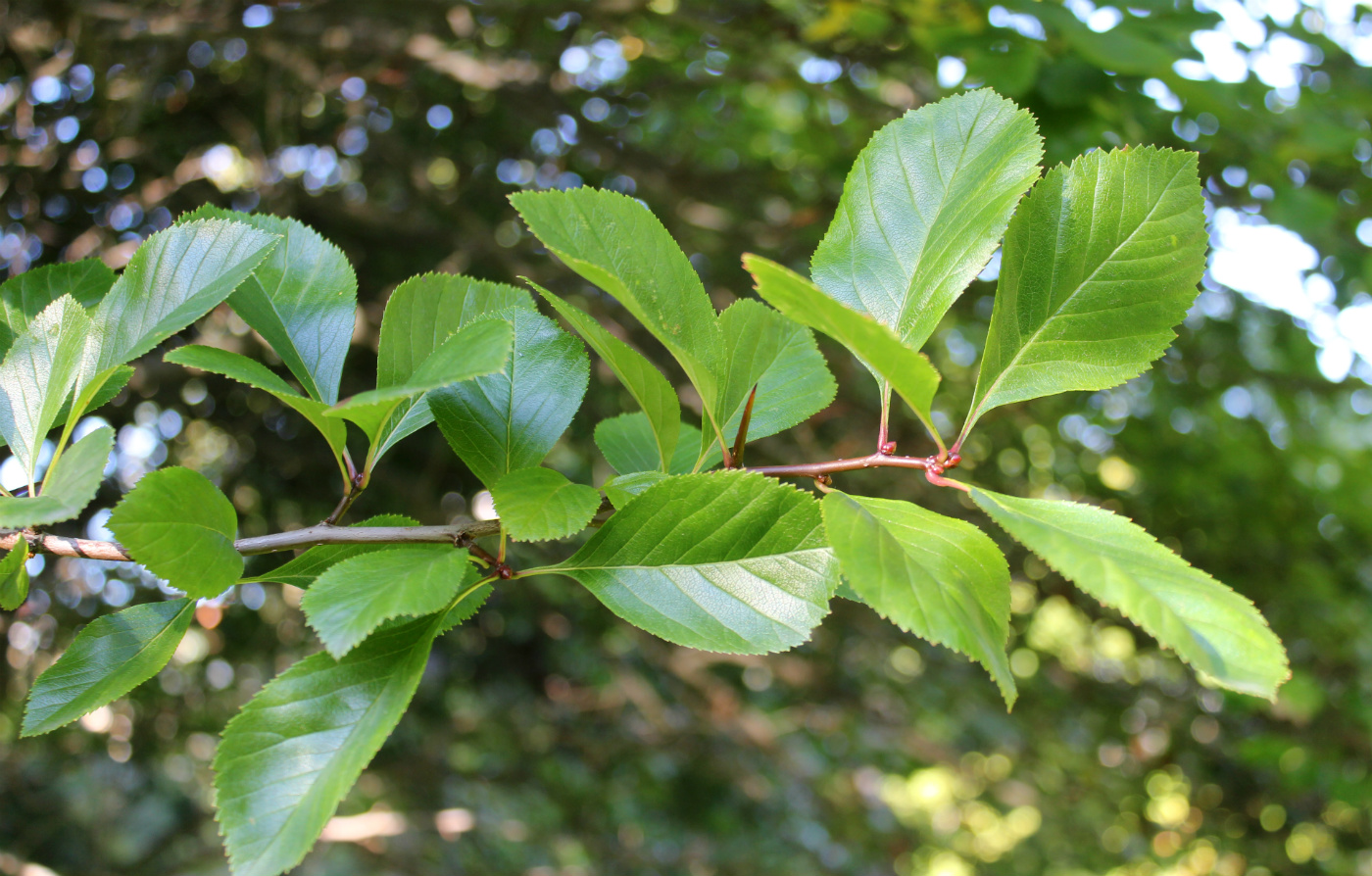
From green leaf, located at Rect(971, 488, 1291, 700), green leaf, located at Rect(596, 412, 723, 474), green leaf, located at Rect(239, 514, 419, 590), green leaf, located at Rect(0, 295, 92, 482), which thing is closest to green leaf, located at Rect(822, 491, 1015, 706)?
green leaf, located at Rect(971, 488, 1291, 700)

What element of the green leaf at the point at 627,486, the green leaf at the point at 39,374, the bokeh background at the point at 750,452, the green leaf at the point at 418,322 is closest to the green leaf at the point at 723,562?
the green leaf at the point at 627,486

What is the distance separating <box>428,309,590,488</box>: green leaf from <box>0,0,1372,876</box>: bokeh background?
0.90m

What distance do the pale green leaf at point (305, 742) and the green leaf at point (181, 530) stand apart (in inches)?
2.4

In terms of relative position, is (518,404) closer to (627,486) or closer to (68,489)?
(627,486)

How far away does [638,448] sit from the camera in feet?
1.77

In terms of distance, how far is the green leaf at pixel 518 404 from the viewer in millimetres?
460

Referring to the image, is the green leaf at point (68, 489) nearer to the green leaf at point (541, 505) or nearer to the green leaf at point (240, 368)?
the green leaf at point (240, 368)

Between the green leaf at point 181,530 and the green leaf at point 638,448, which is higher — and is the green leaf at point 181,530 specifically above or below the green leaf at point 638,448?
above

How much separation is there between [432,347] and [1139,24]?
1.23 meters

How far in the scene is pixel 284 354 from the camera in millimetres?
466

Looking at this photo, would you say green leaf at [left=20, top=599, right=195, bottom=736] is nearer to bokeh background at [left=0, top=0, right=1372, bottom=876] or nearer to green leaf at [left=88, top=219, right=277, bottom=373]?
green leaf at [left=88, top=219, right=277, bottom=373]

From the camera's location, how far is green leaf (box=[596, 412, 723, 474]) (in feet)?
1.73

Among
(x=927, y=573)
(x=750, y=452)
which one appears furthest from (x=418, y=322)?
A: (x=750, y=452)

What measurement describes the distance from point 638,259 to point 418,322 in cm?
13
